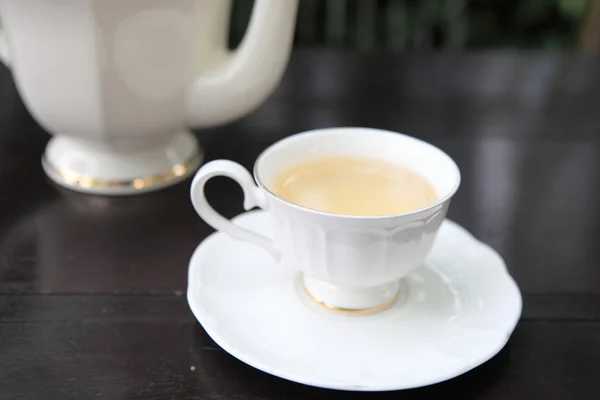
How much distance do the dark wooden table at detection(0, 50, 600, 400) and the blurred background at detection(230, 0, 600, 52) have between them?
0.55 m

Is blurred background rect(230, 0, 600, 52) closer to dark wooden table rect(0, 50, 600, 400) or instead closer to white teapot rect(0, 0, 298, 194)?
dark wooden table rect(0, 50, 600, 400)

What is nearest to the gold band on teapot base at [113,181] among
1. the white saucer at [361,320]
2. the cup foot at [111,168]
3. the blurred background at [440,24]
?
the cup foot at [111,168]

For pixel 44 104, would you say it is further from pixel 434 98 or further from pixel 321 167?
pixel 434 98

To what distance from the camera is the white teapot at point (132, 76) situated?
0.52 metres

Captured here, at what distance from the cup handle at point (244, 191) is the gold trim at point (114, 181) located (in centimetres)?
16

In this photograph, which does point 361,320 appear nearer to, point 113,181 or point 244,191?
point 244,191

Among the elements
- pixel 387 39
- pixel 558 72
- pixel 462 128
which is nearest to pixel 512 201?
pixel 462 128

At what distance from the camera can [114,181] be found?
58cm

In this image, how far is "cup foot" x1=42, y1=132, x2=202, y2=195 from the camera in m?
0.58

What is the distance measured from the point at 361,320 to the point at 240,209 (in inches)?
6.9

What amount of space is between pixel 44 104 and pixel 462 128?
0.39m

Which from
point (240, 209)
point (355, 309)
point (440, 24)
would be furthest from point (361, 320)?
point (440, 24)

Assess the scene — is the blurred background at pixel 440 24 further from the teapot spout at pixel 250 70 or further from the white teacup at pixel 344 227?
the white teacup at pixel 344 227

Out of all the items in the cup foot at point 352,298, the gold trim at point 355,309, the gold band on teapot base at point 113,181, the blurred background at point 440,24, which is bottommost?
the blurred background at point 440,24
